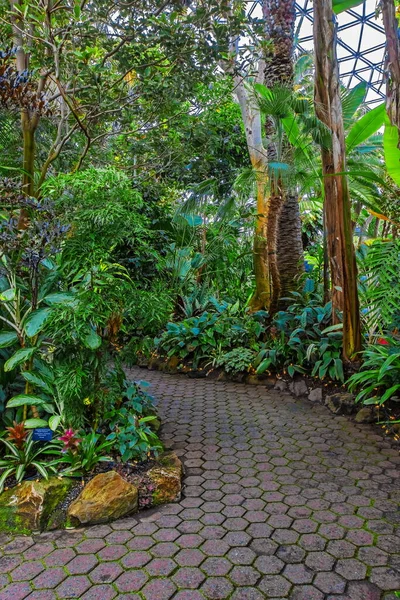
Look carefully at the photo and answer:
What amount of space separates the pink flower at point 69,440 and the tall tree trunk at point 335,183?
115 inches

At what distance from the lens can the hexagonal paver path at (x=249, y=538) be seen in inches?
81.0

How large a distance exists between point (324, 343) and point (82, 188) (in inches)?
125

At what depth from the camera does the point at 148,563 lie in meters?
2.22

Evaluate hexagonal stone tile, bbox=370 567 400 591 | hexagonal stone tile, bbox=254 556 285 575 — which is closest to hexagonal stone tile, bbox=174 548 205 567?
hexagonal stone tile, bbox=254 556 285 575

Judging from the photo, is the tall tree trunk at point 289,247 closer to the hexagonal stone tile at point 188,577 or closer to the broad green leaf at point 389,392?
the broad green leaf at point 389,392

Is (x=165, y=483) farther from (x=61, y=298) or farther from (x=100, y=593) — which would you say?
(x=61, y=298)

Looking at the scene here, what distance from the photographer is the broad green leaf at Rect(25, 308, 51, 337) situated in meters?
2.77

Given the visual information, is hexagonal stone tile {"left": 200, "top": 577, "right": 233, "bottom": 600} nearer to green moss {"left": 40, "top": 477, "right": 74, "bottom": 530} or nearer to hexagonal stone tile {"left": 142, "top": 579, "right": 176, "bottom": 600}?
hexagonal stone tile {"left": 142, "top": 579, "right": 176, "bottom": 600}

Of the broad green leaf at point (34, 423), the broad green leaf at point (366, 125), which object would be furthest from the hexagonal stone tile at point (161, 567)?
the broad green leaf at point (366, 125)

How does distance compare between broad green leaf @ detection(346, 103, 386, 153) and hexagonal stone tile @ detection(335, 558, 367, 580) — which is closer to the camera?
hexagonal stone tile @ detection(335, 558, 367, 580)

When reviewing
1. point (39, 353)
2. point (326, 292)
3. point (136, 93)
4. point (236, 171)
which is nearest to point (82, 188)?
point (39, 353)

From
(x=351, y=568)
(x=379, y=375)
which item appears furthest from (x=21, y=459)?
(x=379, y=375)

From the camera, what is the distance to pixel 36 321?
110 inches

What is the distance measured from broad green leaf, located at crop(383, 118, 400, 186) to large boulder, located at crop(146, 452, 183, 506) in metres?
3.01
